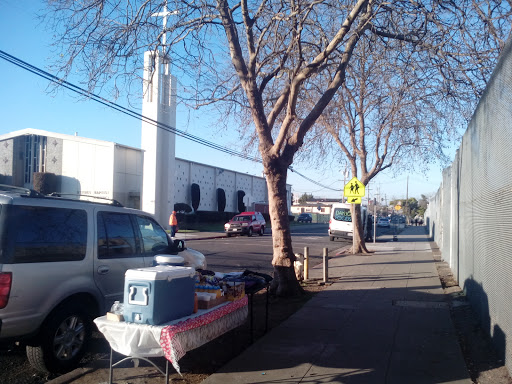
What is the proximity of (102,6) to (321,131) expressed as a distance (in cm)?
1060

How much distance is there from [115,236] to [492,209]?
5.21 m

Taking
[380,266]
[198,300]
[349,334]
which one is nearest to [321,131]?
[380,266]

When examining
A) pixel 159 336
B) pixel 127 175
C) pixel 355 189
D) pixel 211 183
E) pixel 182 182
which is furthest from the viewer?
pixel 211 183

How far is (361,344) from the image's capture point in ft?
21.9

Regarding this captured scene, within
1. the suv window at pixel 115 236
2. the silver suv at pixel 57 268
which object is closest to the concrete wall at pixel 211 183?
the suv window at pixel 115 236

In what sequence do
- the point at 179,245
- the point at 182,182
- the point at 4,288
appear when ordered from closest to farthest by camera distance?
the point at 4,288 → the point at 179,245 → the point at 182,182

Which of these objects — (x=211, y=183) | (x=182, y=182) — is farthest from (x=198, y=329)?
(x=211, y=183)

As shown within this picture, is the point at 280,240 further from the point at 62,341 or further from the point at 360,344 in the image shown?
the point at 62,341

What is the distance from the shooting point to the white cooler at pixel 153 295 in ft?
14.5

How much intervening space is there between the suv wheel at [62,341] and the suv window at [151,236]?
1487 millimetres

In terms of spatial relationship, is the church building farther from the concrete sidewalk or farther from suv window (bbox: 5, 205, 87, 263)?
suv window (bbox: 5, 205, 87, 263)

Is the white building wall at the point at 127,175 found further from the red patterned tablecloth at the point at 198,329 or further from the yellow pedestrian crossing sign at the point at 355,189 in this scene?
the red patterned tablecloth at the point at 198,329

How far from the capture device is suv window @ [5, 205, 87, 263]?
16.3 feet

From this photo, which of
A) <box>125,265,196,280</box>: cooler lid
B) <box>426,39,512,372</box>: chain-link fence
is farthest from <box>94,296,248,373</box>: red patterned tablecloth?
<box>426,39,512,372</box>: chain-link fence
